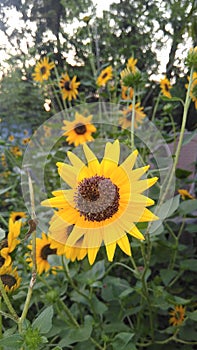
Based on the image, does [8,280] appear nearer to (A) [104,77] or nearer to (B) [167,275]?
(B) [167,275]

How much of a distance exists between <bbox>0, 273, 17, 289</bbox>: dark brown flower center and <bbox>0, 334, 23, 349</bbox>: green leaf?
82mm

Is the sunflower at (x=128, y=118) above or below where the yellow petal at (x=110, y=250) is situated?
above

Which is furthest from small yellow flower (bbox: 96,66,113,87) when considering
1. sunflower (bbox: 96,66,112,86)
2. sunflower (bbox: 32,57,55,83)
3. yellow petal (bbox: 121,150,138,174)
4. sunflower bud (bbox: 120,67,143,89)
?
yellow petal (bbox: 121,150,138,174)

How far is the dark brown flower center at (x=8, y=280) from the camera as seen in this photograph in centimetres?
38

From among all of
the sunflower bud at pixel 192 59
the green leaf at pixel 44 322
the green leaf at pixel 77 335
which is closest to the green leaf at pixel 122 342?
the green leaf at pixel 77 335

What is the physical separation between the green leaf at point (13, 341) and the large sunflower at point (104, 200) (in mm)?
76

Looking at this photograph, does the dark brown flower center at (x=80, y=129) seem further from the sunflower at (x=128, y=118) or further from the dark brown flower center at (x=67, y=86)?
the dark brown flower center at (x=67, y=86)

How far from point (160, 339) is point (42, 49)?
631 mm

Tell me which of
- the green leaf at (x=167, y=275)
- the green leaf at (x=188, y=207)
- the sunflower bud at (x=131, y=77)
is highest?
the sunflower bud at (x=131, y=77)

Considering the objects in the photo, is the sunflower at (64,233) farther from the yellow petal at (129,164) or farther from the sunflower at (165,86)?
the sunflower at (165,86)

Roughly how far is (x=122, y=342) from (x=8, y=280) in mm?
153

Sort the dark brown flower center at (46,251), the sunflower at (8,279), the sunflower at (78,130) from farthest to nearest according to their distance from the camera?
the sunflower at (78,130) → the dark brown flower center at (46,251) → the sunflower at (8,279)

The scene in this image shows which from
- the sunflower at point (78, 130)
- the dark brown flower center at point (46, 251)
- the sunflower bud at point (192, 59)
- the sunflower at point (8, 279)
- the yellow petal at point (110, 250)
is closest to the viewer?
the yellow petal at point (110, 250)

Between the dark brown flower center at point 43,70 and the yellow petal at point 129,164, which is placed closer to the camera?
the yellow petal at point 129,164
